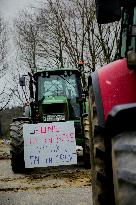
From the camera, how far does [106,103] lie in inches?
115

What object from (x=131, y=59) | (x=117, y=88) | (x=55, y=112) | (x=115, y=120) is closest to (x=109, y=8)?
(x=131, y=59)

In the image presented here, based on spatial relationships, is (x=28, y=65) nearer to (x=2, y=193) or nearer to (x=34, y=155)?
(x=34, y=155)

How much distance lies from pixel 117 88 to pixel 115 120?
75 cm

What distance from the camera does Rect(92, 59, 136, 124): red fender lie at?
2.84 meters

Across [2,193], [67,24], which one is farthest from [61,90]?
[67,24]

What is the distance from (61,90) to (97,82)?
853 centimetres

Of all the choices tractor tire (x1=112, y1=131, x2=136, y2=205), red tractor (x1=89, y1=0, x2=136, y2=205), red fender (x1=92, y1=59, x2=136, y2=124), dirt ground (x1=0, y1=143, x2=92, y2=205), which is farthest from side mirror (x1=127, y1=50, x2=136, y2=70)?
dirt ground (x1=0, y1=143, x2=92, y2=205)

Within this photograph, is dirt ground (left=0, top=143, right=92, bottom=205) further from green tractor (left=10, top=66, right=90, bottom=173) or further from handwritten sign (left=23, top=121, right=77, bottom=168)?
green tractor (left=10, top=66, right=90, bottom=173)

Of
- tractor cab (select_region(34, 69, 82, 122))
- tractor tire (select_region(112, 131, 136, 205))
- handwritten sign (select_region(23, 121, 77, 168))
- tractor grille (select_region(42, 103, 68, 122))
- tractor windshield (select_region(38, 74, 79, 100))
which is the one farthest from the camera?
tractor windshield (select_region(38, 74, 79, 100))

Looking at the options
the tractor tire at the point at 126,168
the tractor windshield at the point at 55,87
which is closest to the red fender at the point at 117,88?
the tractor tire at the point at 126,168

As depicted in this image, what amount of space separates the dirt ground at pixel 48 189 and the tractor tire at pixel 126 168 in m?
3.41

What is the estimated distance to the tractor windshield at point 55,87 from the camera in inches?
459

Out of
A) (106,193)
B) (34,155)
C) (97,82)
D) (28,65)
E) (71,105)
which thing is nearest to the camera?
(106,193)

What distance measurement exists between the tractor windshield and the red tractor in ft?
26.5
